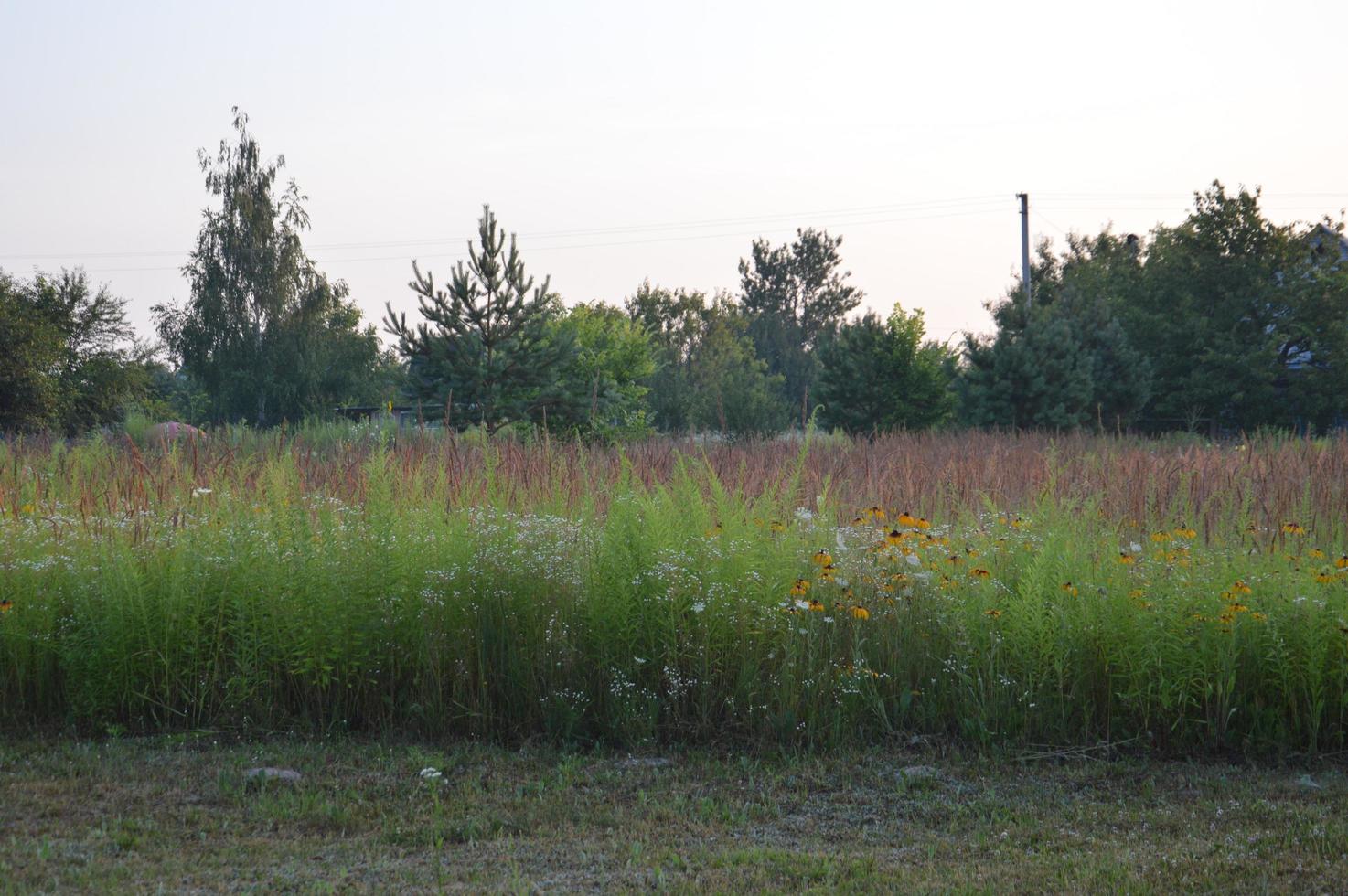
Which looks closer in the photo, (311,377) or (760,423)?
(760,423)

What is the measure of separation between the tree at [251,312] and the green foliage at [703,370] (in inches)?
534

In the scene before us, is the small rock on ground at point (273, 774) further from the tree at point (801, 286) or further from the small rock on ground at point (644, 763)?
the tree at point (801, 286)

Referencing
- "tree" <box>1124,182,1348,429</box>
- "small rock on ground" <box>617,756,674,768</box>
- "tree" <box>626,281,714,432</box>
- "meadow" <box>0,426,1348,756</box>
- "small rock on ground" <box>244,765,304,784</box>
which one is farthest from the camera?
"tree" <box>626,281,714,432</box>

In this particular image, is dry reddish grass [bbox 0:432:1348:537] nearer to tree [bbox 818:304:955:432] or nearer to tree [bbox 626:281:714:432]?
tree [bbox 818:304:955:432]

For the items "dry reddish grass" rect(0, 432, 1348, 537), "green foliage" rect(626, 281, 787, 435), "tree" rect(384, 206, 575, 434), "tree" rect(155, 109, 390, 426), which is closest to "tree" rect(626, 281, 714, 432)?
"green foliage" rect(626, 281, 787, 435)

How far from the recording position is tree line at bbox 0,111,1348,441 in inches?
829

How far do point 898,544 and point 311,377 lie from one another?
3944 centimetres

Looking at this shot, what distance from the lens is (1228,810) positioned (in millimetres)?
4395

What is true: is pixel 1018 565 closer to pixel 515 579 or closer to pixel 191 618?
pixel 515 579

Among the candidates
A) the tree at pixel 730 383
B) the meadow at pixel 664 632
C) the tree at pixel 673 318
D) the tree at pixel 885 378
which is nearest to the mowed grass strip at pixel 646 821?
the meadow at pixel 664 632

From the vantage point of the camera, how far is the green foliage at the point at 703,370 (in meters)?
33.9

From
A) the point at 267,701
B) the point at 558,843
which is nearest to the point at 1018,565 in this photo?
the point at 558,843

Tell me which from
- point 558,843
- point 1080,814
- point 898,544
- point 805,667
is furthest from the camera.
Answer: point 898,544

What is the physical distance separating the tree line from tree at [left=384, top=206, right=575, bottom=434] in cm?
4
